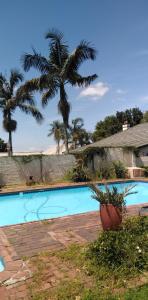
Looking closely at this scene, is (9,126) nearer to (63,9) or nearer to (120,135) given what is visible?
(120,135)

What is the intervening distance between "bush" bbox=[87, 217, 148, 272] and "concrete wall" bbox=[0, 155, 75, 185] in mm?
12727

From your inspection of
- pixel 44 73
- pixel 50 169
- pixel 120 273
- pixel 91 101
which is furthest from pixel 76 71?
pixel 120 273

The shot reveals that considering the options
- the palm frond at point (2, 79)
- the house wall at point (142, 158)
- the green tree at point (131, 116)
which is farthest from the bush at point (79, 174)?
the green tree at point (131, 116)

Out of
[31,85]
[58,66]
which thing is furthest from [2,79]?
[58,66]

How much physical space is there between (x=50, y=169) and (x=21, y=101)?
8952 millimetres

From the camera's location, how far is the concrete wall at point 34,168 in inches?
651

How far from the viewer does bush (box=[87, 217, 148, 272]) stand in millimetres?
3998

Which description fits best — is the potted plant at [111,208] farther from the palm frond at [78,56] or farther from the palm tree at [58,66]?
the palm frond at [78,56]

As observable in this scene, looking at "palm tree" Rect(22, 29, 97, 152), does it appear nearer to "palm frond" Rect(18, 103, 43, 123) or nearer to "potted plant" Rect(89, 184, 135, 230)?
"palm frond" Rect(18, 103, 43, 123)

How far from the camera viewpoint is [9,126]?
24.9 metres

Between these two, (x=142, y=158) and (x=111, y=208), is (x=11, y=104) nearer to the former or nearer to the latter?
(x=142, y=158)

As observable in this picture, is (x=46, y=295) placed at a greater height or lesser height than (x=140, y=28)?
lesser

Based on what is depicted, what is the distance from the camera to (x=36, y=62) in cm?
1942

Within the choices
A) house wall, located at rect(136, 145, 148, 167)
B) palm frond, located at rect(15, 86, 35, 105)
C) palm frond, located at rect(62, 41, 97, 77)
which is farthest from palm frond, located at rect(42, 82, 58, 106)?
house wall, located at rect(136, 145, 148, 167)
